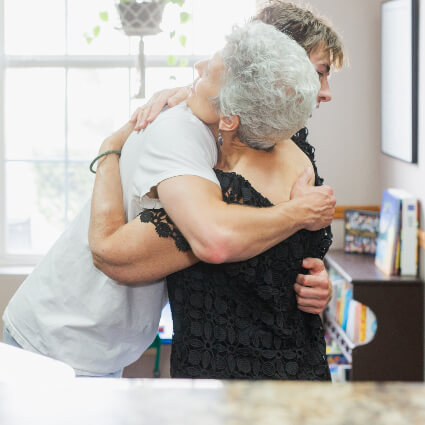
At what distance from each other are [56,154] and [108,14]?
0.99 meters

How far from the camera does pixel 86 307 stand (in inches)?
60.7

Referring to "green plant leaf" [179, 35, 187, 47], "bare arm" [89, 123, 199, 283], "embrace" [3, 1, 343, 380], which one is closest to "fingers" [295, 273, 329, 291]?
"embrace" [3, 1, 343, 380]

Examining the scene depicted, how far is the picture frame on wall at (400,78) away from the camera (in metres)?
3.48

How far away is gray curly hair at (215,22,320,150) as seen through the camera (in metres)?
1.28

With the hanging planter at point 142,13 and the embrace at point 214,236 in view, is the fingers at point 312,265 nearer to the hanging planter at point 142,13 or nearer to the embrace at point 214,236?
the embrace at point 214,236

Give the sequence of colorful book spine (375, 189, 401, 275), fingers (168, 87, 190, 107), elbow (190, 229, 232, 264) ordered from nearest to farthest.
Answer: elbow (190, 229, 232, 264) < fingers (168, 87, 190, 107) < colorful book spine (375, 189, 401, 275)

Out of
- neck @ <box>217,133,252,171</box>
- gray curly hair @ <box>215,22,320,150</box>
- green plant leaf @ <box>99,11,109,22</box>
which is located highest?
green plant leaf @ <box>99,11,109,22</box>

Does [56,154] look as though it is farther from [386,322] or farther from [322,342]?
[322,342]

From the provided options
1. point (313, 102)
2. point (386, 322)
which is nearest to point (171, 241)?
point (313, 102)

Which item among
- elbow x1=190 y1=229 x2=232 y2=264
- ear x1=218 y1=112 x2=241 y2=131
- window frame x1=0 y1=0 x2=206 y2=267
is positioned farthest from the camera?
window frame x1=0 y1=0 x2=206 y2=267

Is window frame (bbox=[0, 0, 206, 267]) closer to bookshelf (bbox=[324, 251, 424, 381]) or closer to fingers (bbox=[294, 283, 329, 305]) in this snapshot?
bookshelf (bbox=[324, 251, 424, 381])

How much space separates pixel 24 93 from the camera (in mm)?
4605

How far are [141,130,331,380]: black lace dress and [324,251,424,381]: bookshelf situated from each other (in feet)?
6.73

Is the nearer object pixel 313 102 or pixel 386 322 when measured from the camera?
pixel 313 102
